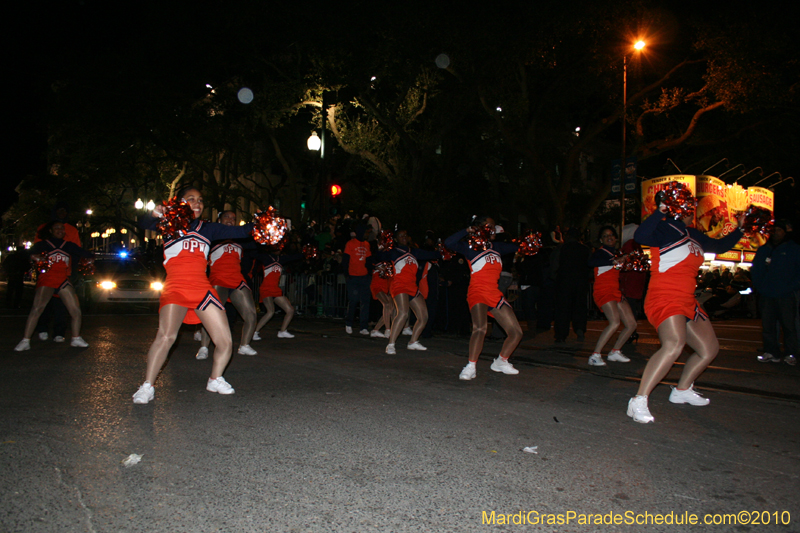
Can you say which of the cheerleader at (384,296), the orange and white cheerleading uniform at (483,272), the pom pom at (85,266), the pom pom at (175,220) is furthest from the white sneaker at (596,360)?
the pom pom at (85,266)

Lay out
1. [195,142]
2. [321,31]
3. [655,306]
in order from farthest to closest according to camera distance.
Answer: [195,142]
[321,31]
[655,306]

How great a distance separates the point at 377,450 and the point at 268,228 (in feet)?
8.41

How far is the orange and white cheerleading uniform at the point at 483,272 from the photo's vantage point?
283 inches

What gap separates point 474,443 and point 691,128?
23526mm

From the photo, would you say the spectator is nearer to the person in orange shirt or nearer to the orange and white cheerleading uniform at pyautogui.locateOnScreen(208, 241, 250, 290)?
the person in orange shirt

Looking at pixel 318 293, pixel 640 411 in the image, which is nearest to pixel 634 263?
pixel 640 411

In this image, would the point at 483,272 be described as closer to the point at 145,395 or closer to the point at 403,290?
the point at 403,290

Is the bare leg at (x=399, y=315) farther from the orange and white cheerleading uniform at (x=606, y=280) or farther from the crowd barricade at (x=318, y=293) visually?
the crowd barricade at (x=318, y=293)

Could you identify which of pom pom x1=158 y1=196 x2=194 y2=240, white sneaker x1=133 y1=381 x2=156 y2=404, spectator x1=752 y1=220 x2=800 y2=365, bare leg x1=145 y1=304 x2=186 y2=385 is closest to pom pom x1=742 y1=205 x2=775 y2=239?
spectator x1=752 y1=220 x2=800 y2=365

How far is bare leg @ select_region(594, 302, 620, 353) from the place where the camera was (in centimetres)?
836

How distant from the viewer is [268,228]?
6020 millimetres

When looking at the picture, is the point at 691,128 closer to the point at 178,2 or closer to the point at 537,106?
the point at 537,106

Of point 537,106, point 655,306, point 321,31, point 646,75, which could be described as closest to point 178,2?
point 321,31

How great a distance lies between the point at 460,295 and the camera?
11727mm
